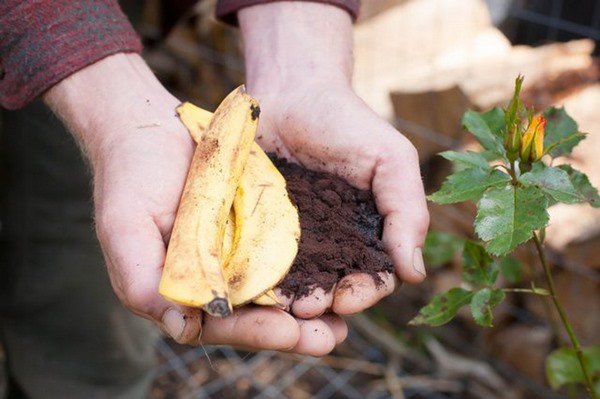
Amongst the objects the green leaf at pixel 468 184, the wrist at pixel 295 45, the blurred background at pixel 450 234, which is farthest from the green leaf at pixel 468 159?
the blurred background at pixel 450 234

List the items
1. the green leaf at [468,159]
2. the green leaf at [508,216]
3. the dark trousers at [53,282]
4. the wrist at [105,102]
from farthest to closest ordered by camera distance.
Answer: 1. the dark trousers at [53,282]
2. the wrist at [105,102]
3. the green leaf at [468,159]
4. the green leaf at [508,216]

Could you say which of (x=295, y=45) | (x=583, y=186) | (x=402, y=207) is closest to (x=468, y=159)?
(x=583, y=186)

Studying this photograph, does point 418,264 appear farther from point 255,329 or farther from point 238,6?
point 238,6

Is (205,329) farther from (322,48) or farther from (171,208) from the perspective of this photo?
(322,48)

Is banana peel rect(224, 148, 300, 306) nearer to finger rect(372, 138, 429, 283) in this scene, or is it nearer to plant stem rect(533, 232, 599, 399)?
finger rect(372, 138, 429, 283)

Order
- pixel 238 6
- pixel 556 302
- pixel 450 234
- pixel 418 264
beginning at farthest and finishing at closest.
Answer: pixel 450 234
pixel 238 6
pixel 418 264
pixel 556 302

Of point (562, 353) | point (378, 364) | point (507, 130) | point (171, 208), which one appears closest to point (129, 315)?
point (378, 364)

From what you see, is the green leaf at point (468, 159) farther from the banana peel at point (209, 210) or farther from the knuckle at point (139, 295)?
the knuckle at point (139, 295)

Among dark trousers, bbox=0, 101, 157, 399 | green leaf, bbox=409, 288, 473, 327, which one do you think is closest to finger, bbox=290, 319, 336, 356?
green leaf, bbox=409, 288, 473, 327
